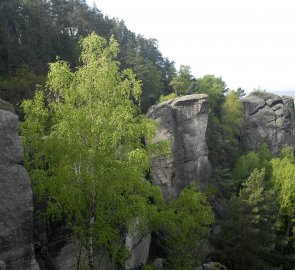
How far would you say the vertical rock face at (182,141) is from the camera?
135 ft

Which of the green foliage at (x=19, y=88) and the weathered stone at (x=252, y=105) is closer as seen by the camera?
the green foliage at (x=19, y=88)

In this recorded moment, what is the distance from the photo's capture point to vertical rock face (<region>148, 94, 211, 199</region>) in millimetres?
41219

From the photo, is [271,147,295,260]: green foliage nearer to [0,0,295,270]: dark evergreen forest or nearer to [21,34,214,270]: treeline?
[0,0,295,270]: dark evergreen forest

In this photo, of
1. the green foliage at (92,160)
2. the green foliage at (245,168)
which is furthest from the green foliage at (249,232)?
the green foliage at (92,160)

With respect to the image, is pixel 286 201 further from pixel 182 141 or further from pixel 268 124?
pixel 268 124

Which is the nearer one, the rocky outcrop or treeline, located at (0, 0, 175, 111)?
treeline, located at (0, 0, 175, 111)

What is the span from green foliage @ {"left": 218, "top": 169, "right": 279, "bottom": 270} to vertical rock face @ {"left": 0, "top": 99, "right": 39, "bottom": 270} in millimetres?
22251

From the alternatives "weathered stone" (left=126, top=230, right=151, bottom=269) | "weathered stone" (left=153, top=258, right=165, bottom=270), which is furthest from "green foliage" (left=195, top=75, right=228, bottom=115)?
"weathered stone" (left=126, top=230, right=151, bottom=269)

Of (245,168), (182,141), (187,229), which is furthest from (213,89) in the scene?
(187,229)

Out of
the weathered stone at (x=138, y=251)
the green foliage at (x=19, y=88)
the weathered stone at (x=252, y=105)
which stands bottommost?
the weathered stone at (x=138, y=251)

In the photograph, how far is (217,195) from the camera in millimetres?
44875

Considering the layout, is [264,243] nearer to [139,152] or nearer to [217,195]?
[217,195]

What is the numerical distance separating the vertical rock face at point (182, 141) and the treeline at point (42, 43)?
1152 centimetres

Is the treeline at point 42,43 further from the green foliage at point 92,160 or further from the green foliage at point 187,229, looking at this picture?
the green foliage at point 187,229
